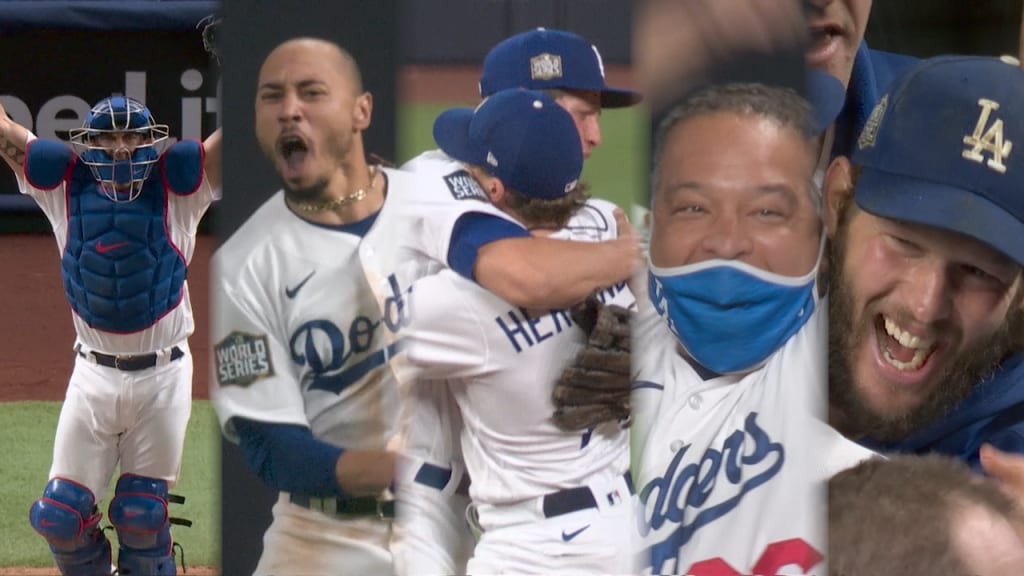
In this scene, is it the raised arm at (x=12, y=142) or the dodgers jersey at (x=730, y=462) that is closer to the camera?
the dodgers jersey at (x=730, y=462)

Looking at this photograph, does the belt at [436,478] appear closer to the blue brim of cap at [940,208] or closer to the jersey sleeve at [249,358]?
the jersey sleeve at [249,358]

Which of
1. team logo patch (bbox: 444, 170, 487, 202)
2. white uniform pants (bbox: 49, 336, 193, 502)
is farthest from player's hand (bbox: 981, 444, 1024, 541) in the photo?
white uniform pants (bbox: 49, 336, 193, 502)

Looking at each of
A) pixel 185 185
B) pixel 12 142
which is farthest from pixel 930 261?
pixel 12 142

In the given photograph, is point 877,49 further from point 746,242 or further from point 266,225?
point 266,225

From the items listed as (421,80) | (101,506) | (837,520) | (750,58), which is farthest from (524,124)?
(101,506)

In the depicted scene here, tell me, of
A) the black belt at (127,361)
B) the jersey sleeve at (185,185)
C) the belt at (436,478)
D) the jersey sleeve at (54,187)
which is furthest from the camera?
the black belt at (127,361)

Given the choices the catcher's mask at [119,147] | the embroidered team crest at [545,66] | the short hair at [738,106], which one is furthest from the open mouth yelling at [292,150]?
the catcher's mask at [119,147]
